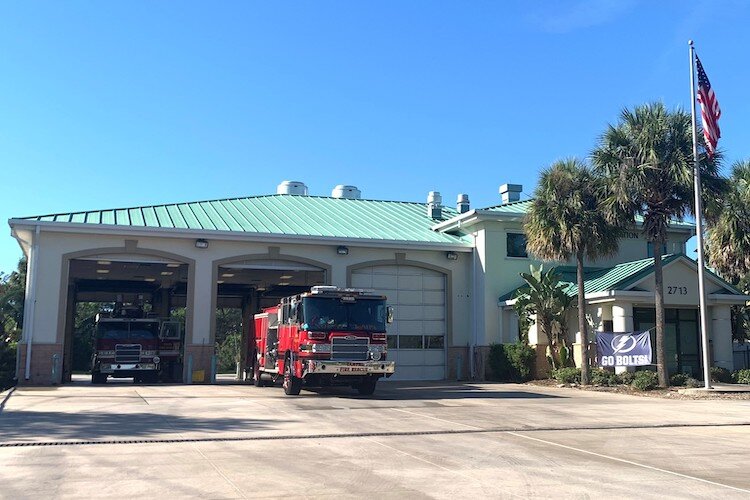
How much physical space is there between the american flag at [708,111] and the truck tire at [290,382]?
14.6 m

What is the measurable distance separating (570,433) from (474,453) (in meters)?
3.27

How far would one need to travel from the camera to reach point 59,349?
25.8 metres

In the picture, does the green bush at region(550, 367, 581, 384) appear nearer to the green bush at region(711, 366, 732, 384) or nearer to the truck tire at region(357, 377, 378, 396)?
the green bush at region(711, 366, 732, 384)

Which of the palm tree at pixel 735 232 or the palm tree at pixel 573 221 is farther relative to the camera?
the palm tree at pixel 735 232

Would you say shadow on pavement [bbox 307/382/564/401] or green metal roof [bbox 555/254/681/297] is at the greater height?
green metal roof [bbox 555/254/681/297]

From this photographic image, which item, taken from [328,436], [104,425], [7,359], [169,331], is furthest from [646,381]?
[7,359]

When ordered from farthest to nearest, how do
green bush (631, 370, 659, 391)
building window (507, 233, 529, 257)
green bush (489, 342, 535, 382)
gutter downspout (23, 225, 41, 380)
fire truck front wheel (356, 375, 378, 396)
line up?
1. building window (507, 233, 529, 257)
2. green bush (489, 342, 535, 382)
3. gutter downspout (23, 225, 41, 380)
4. green bush (631, 370, 659, 391)
5. fire truck front wheel (356, 375, 378, 396)

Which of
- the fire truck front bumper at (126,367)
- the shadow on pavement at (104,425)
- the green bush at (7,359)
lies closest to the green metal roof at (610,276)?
the shadow on pavement at (104,425)

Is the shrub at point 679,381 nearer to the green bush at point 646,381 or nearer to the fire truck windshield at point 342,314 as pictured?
the green bush at point 646,381

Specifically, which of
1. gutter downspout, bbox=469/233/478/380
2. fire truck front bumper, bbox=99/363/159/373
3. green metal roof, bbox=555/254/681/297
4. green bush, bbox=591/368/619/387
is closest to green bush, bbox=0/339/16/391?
fire truck front bumper, bbox=99/363/159/373

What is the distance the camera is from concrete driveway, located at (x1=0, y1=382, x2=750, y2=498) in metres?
8.05

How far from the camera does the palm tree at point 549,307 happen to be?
27.6 m

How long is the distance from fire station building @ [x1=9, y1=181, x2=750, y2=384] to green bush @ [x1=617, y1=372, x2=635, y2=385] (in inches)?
73.3

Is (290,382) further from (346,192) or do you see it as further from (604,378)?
(346,192)
